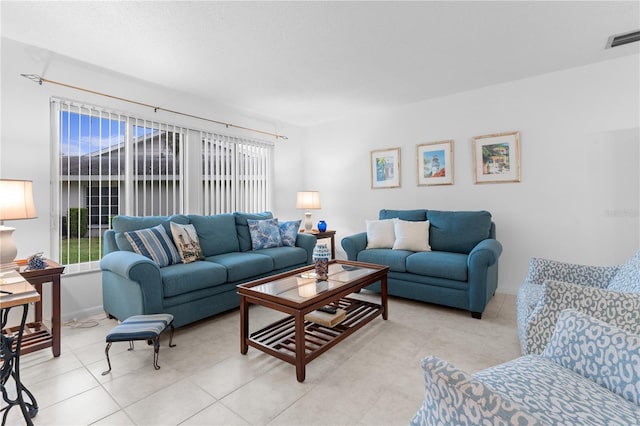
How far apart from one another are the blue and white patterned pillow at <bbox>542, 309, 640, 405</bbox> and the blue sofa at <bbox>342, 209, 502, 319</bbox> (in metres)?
1.75

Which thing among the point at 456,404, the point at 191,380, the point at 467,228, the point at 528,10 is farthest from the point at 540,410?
the point at 467,228

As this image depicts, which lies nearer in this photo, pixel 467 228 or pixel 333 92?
pixel 467 228

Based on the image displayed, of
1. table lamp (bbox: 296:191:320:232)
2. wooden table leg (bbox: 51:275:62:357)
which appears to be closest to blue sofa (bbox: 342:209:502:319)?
table lamp (bbox: 296:191:320:232)

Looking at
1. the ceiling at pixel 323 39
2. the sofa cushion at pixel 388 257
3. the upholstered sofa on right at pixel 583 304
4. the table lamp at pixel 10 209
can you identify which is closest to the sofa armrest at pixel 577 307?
the upholstered sofa on right at pixel 583 304

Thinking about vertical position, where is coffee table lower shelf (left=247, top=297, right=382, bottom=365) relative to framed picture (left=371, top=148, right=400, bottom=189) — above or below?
below

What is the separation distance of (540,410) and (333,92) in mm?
3740

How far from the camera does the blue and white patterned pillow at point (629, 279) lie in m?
1.48

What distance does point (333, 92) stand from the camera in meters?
3.94

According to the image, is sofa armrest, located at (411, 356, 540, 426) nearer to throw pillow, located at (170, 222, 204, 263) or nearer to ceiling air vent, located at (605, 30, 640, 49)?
throw pillow, located at (170, 222, 204, 263)

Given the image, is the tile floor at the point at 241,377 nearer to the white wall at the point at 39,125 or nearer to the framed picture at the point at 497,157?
the white wall at the point at 39,125

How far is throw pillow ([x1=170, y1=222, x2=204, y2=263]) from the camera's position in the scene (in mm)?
3043

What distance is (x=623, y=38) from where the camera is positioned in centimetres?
270

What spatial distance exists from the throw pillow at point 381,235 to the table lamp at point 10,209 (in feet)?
10.4

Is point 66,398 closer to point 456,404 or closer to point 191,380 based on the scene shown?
point 191,380
